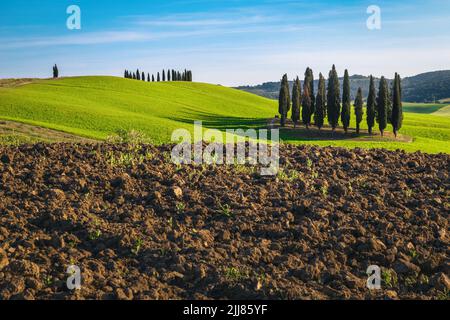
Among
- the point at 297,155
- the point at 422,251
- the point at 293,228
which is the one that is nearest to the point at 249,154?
the point at 297,155

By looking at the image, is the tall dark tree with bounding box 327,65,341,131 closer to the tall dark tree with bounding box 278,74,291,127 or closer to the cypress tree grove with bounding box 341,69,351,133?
the cypress tree grove with bounding box 341,69,351,133

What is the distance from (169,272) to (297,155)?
390 inches

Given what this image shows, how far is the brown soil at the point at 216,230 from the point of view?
28.6 ft

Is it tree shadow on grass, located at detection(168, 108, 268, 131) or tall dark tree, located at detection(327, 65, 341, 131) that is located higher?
tall dark tree, located at detection(327, 65, 341, 131)

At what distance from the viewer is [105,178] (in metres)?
13.8

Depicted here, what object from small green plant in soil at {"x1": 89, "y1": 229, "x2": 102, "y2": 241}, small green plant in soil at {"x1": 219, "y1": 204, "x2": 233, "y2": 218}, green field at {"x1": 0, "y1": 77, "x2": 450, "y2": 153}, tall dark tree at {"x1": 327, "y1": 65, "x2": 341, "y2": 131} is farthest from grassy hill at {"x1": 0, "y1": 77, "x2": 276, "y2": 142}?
small green plant in soil at {"x1": 89, "y1": 229, "x2": 102, "y2": 241}

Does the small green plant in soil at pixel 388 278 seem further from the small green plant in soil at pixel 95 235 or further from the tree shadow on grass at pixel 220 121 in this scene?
the tree shadow on grass at pixel 220 121

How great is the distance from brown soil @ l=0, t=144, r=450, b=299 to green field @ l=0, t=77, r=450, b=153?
23899 mm

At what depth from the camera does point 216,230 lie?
10.9 m

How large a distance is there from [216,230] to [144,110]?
58.1 m

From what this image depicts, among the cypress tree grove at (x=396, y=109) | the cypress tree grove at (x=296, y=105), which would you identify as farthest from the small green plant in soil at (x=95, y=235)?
the cypress tree grove at (x=296, y=105)

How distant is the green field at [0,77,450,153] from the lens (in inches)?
1781

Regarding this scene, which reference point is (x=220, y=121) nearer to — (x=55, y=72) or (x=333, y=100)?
(x=333, y=100)
